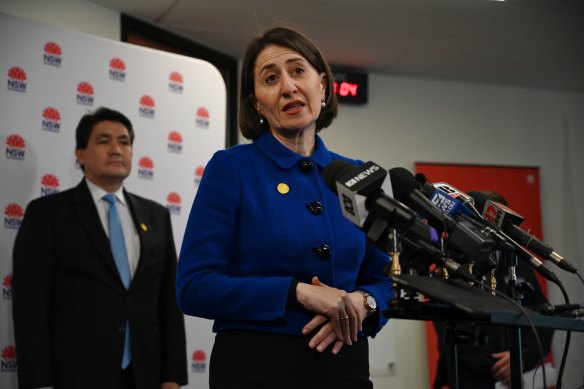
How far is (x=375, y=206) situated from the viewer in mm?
1358

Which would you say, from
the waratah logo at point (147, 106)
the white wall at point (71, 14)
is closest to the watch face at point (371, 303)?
the waratah logo at point (147, 106)

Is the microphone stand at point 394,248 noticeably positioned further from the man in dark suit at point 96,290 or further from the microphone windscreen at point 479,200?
the man in dark suit at point 96,290

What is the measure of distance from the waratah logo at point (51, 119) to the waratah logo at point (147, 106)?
531mm

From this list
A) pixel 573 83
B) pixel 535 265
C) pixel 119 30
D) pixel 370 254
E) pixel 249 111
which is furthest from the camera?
pixel 573 83

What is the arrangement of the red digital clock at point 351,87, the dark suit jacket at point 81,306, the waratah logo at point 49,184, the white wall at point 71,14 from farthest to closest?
the red digital clock at point 351,87 → the white wall at point 71,14 → the waratah logo at point 49,184 → the dark suit jacket at point 81,306

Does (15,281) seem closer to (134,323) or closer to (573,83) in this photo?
(134,323)

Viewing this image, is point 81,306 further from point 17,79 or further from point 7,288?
point 17,79

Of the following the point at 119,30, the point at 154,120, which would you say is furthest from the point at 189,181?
the point at 119,30

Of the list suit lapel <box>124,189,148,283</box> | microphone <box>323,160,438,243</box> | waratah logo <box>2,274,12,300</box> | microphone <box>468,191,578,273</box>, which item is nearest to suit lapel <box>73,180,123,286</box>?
suit lapel <box>124,189,148,283</box>

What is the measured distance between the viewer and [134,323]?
345 cm

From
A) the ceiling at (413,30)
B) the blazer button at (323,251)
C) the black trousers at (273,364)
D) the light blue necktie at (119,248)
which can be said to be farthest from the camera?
the ceiling at (413,30)

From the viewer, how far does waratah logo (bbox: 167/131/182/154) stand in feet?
14.2

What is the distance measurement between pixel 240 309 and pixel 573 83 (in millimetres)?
6552

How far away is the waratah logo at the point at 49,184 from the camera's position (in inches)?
146
